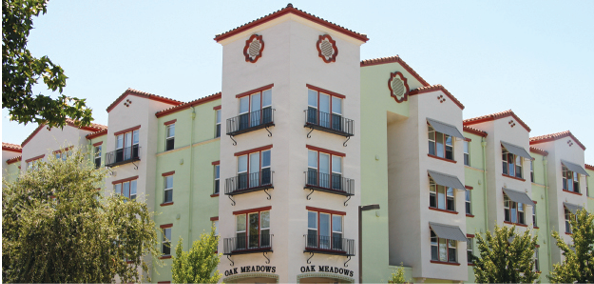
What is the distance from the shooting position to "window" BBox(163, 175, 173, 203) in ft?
131

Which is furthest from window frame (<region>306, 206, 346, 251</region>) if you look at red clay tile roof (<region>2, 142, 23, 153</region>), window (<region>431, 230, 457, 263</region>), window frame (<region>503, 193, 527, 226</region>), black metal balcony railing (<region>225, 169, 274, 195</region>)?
red clay tile roof (<region>2, 142, 23, 153</region>)

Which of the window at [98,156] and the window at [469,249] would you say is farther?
the window at [98,156]

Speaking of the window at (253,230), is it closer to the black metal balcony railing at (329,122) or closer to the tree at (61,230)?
the black metal balcony railing at (329,122)

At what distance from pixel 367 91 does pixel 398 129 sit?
396cm

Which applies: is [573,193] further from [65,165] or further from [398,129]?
[65,165]

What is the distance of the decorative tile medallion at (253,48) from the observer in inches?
1358

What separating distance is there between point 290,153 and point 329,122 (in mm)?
3139

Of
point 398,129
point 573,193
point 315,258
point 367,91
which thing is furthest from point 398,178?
point 573,193

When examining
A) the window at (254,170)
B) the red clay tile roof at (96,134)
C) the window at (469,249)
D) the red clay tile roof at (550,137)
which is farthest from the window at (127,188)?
the red clay tile roof at (550,137)

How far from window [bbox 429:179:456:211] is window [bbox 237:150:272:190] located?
36.6ft

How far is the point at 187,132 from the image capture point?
130 feet

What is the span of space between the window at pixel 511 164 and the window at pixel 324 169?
16579 millimetres

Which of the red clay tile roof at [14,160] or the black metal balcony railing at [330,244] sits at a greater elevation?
the red clay tile roof at [14,160]

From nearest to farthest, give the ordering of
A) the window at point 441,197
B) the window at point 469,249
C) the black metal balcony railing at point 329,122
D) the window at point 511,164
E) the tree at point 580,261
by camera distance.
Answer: the black metal balcony railing at point 329,122 → the tree at point 580,261 → the window at point 441,197 → the window at point 469,249 → the window at point 511,164
